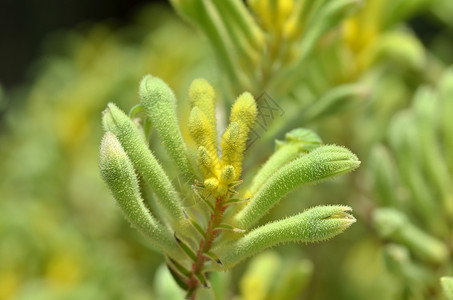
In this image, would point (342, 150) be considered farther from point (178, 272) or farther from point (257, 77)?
point (257, 77)

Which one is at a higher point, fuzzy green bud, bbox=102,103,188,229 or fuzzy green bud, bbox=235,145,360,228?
fuzzy green bud, bbox=102,103,188,229

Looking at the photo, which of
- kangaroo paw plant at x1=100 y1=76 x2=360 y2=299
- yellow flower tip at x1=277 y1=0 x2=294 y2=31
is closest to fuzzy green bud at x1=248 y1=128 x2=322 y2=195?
kangaroo paw plant at x1=100 y1=76 x2=360 y2=299

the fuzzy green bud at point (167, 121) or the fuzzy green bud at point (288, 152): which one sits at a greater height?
the fuzzy green bud at point (167, 121)

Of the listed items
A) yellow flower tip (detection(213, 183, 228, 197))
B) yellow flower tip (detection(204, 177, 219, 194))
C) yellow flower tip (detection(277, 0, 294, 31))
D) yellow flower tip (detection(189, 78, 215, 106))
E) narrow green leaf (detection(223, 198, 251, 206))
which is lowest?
→ narrow green leaf (detection(223, 198, 251, 206))

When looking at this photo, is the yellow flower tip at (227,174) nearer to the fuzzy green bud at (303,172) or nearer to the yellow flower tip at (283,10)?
the fuzzy green bud at (303,172)

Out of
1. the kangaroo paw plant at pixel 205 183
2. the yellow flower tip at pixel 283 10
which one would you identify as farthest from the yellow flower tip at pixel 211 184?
the yellow flower tip at pixel 283 10

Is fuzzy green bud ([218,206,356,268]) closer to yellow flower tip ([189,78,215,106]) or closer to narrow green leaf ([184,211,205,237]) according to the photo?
narrow green leaf ([184,211,205,237])
